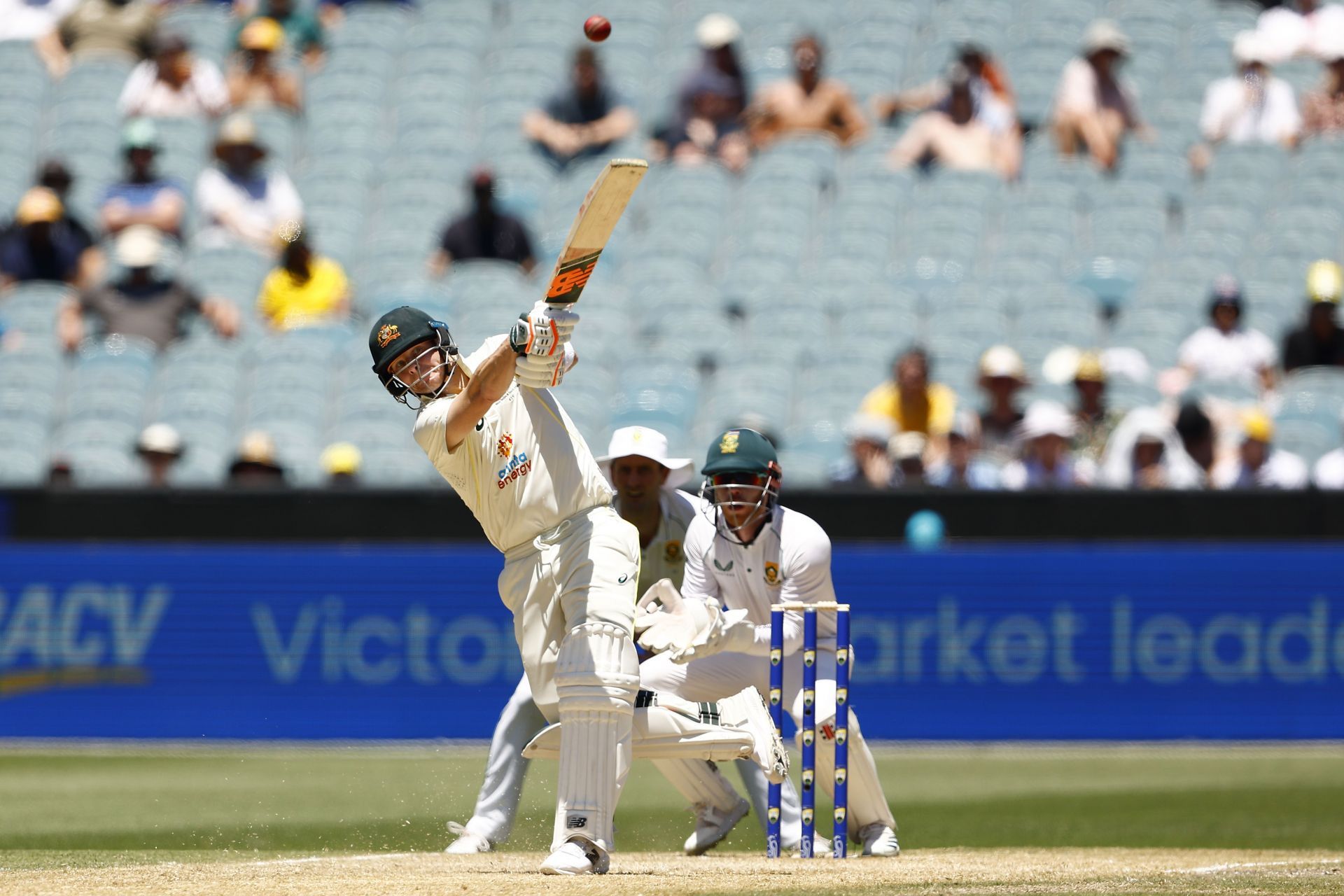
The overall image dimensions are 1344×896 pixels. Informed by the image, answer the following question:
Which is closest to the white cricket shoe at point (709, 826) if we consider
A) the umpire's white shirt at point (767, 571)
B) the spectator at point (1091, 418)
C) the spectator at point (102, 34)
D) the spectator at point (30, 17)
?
the umpire's white shirt at point (767, 571)

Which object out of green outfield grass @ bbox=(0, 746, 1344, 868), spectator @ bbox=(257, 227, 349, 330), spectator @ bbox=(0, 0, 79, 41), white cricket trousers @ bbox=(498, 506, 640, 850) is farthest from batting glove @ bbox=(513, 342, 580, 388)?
spectator @ bbox=(0, 0, 79, 41)

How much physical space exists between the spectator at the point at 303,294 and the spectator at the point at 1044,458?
4.93m

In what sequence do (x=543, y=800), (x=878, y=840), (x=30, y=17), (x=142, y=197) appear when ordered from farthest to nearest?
(x=30, y=17)
(x=142, y=197)
(x=543, y=800)
(x=878, y=840)

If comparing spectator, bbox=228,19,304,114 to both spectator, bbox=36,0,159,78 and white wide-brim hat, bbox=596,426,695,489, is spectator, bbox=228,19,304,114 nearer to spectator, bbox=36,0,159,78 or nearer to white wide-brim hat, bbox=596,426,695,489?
spectator, bbox=36,0,159,78

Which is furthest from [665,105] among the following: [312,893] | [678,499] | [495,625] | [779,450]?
[312,893]

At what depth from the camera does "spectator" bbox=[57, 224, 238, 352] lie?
13.2m

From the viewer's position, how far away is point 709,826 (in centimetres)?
710

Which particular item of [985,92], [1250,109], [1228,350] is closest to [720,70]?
[985,92]

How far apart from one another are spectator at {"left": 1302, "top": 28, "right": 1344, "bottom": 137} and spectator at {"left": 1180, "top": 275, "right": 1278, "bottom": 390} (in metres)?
2.36

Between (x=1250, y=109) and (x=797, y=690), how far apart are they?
28.8 feet

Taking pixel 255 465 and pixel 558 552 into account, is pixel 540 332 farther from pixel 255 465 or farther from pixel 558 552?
pixel 255 465

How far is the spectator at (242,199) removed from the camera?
14039 mm

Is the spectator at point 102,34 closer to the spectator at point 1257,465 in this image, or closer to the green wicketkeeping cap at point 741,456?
the spectator at point 1257,465

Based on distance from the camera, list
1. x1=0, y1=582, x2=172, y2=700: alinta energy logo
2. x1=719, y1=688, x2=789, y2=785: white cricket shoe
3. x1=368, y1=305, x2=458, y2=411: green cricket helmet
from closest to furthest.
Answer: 1. x1=368, y1=305, x2=458, y2=411: green cricket helmet
2. x1=719, y1=688, x2=789, y2=785: white cricket shoe
3. x1=0, y1=582, x2=172, y2=700: alinta energy logo
